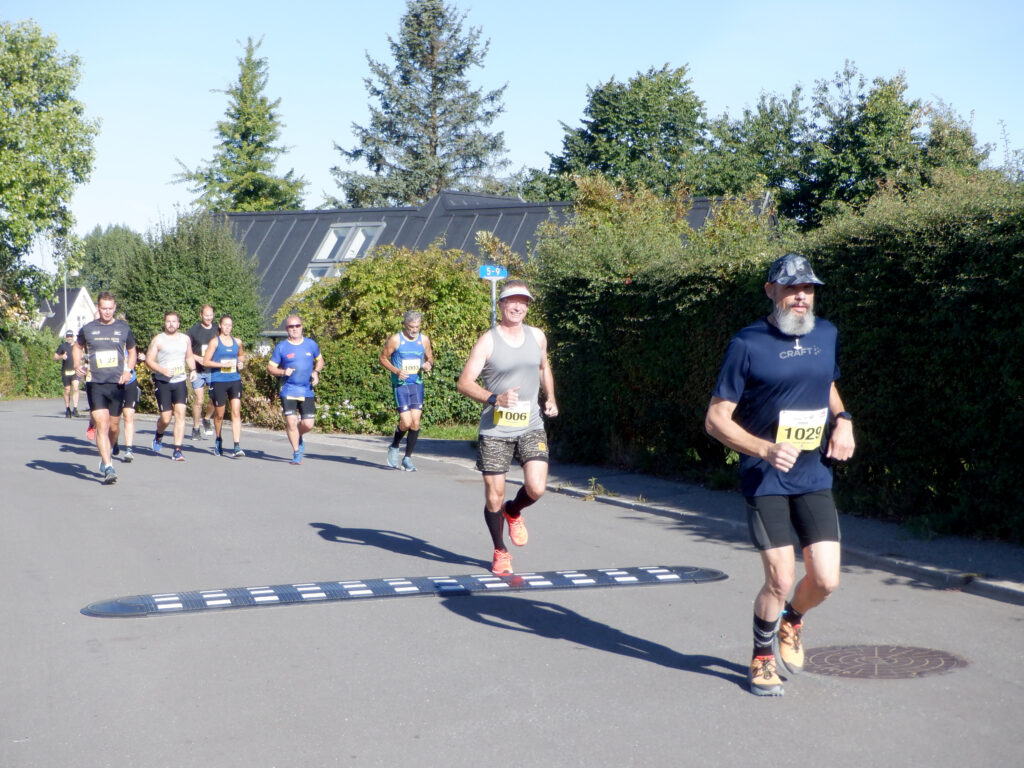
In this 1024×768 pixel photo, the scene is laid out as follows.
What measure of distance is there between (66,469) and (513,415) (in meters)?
8.97

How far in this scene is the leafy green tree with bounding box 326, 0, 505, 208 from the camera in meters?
59.5

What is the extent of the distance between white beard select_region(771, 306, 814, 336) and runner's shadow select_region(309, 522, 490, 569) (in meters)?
3.79

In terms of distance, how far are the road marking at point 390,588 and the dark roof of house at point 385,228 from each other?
26.0 m

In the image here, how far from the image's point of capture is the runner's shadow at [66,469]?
45.3 feet

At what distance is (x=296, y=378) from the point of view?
15219 millimetres

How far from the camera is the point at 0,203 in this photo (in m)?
41.8

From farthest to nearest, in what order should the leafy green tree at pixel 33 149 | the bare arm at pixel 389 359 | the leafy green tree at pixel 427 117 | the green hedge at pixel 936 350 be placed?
the leafy green tree at pixel 427 117 < the leafy green tree at pixel 33 149 < the bare arm at pixel 389 359 < the green hedge at pixel 936 350

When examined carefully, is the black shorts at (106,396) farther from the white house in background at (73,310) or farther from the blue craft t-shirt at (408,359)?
the white house in background at (73,310)

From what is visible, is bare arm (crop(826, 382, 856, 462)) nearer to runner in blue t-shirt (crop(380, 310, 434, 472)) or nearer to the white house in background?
runner in blue t-shirt (crop(380, 310, 434, 472))

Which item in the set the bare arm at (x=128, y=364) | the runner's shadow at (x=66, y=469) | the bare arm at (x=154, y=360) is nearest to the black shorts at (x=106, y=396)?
the bare arm at (x=128, y=364)

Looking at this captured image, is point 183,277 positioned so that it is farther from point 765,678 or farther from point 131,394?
point 765,678

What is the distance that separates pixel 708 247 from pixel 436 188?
4805 centimetres

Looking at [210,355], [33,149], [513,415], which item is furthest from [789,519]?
[33,149]

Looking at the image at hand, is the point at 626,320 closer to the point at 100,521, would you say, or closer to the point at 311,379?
the point at 311,379
